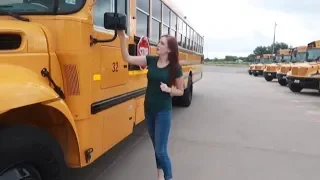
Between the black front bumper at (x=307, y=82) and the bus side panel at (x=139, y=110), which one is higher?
the bus side panel at (x=139, y=110)

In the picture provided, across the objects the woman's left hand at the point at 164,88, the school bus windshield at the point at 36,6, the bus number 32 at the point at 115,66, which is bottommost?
the woman's left hand at the point at 164,88

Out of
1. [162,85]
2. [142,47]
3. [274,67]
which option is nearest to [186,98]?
[142,47]

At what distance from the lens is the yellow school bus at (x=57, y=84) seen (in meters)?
2.33

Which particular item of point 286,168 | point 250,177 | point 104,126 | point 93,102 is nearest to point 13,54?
point 93,102

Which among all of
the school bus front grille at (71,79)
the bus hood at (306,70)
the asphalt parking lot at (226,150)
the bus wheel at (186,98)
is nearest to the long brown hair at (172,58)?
the school bus front grille at (71,79)

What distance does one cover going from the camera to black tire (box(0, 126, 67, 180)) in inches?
88.4

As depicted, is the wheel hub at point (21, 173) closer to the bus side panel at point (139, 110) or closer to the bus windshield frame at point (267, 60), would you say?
the bus side panel at point (139, 110)

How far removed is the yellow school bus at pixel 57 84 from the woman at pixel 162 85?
1.20 ft

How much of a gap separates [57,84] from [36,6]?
0.65m

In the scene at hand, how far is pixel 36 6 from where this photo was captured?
111 inches

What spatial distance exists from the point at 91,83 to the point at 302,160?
3.56 metres

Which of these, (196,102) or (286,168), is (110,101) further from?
(196,102)

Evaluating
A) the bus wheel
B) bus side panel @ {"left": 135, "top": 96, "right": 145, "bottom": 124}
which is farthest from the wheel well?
the bus wheel

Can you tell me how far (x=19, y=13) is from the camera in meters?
2.81
